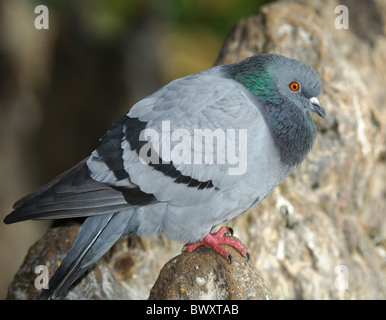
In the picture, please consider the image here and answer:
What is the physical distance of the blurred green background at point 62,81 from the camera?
13.0 m

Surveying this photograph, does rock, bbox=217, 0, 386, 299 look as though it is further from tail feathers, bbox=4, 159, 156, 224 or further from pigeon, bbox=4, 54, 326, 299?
tail feathers, bbox=4, 159, 156, 224

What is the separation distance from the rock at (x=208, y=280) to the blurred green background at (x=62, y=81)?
907 cm

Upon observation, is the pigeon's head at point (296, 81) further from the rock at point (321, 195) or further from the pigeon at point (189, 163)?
the rock at point (321, 195)

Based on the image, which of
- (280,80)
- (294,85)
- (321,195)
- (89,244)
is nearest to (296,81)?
(294,85)

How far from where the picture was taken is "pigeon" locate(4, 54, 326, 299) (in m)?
4.05

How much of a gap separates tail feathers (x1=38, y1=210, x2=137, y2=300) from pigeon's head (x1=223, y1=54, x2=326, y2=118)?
1514 millimetres

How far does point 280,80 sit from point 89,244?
6.94 ft

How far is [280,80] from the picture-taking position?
4.31 metres

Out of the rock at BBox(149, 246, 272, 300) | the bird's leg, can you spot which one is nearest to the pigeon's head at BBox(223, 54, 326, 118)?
the bird's leg

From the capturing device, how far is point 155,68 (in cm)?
1274

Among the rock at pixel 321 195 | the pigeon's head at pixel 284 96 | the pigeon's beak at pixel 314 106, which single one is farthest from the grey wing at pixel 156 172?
the rock at pixel 321 195

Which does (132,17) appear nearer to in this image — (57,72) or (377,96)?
(57,72)

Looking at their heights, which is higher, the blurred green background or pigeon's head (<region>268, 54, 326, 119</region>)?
pigeon's head (<region>268, 54, 326, 119</region>)
